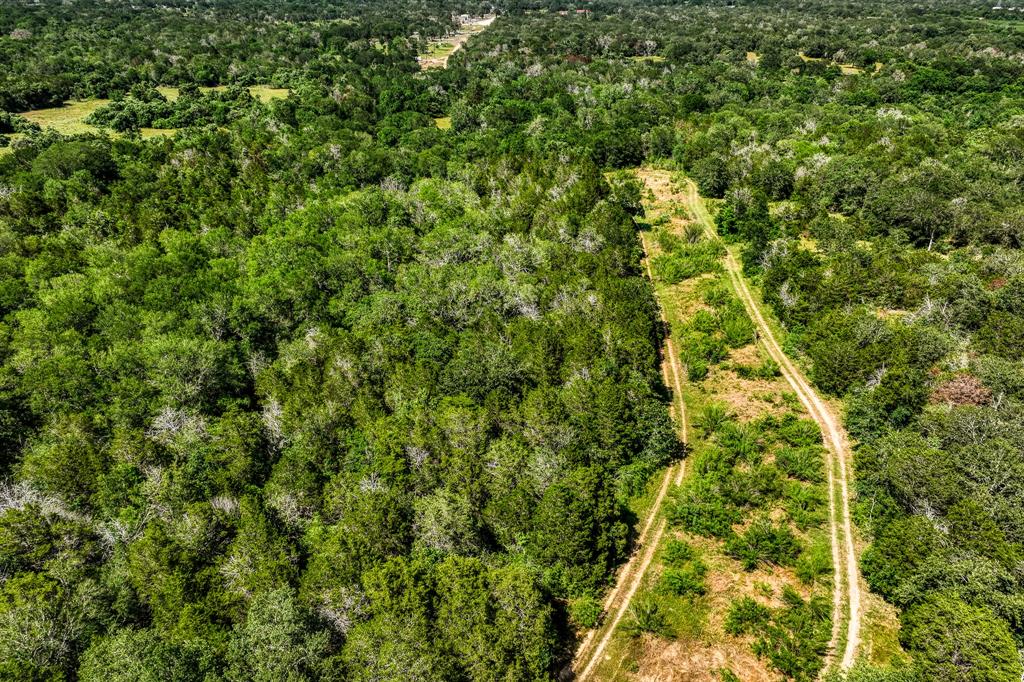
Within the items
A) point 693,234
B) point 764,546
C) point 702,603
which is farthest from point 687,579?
point 693,234

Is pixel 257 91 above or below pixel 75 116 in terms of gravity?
above

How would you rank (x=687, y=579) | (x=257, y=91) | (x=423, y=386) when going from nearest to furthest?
(x=687, y=579)
(x=423, y=386)
(x=257, y=91)

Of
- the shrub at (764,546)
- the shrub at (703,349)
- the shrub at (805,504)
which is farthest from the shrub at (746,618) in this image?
the shrub at (703,349)

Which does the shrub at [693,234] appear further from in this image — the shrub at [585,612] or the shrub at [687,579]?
the shrub at [585,612]

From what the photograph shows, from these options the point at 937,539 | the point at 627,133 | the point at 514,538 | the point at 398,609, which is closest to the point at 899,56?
the point at 627,133

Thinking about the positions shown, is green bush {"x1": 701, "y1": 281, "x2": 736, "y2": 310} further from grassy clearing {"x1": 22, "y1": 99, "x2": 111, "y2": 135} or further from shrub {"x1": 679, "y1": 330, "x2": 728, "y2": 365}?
grassy clearing {"x1": 22, "y1": 99, "x2": 111, "y2": 135}

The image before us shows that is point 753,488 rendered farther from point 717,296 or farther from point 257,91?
point 257,91

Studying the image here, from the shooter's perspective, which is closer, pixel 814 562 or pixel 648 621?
pixel 648 621
